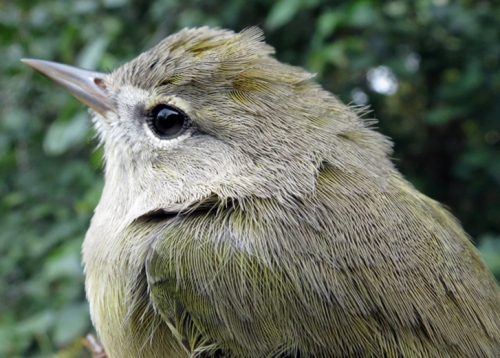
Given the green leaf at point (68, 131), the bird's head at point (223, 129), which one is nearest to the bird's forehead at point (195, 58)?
the bird's head at point (223, 129)

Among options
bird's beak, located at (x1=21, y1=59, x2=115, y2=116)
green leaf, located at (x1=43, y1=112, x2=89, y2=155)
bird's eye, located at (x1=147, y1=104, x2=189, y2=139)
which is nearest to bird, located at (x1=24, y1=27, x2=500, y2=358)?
bird's eye, located at (x1=147, y1=104, x2=189, y2=139)

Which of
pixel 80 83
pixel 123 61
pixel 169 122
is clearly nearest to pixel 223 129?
pixel 169 122

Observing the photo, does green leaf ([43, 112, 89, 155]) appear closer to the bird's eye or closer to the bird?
the bird

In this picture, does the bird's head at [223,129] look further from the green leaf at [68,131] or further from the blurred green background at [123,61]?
the blurred green background at [123,61]

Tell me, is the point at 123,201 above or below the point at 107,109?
below

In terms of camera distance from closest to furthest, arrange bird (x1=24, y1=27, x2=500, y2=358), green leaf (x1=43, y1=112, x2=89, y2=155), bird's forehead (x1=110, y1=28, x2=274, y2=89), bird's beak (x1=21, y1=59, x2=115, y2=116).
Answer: bird (x1=24, y1=27, x2=500, y2=358), bird's forehead (x1=110, y1=28, x2=274, y2=89), bird's beak (x1=21, y1=59, x2=115, y2=116), green leaf (x1=43, y1=112, x2=89, y2=155)

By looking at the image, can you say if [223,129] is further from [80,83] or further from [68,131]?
[68,131]

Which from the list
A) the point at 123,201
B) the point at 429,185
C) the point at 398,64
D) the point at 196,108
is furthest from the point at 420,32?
the point at 123,201

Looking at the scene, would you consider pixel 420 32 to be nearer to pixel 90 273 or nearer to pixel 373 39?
pixel 373 39
